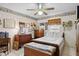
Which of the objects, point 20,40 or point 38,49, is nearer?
point 38,49

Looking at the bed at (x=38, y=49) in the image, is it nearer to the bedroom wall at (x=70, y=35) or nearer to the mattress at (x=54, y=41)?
the mattress at (x=54, y=41)

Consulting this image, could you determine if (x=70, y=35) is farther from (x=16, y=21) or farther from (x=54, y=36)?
(x=16, y=21)

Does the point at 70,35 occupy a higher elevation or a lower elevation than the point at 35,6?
lower

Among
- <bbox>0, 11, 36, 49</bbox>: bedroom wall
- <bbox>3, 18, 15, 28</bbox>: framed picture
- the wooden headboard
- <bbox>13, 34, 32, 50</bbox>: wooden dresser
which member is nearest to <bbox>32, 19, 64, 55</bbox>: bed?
the wooden headboard

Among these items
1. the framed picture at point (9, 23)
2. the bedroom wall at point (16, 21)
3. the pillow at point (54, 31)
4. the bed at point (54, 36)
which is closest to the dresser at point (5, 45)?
the bedroom wall at point (16, 21)

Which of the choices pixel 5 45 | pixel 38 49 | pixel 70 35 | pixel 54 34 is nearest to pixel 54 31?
pixel 54 34

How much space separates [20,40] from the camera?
195cm

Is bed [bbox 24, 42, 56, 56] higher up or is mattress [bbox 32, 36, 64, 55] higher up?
mattress [bbox 32, 36, 64, 55]

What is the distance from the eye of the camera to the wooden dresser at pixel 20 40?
1902 mm

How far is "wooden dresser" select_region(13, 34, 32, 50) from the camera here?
1.90 meters

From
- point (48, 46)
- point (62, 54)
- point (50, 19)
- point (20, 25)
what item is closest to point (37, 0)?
point (50, 19)

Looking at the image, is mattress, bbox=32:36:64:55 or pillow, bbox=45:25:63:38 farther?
pillow, bbox=45:25:63:38

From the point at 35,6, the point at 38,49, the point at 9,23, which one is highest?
the point at 35,6

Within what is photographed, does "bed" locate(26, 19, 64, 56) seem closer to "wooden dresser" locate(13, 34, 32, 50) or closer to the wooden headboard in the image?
the wooden headboard
